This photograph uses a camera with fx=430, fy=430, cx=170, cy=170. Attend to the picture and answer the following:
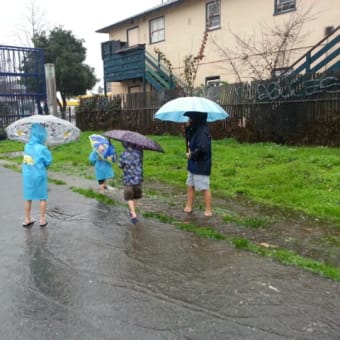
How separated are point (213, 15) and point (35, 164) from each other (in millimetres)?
17046

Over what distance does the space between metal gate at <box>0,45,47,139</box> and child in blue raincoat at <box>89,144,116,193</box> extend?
13623 millimetres

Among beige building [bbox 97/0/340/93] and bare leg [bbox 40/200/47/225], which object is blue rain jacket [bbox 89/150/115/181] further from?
beige building [bbox 97/0/340/93]

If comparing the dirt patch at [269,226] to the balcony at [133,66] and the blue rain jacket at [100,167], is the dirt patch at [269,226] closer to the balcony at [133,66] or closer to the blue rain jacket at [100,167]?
the blue rain jacket at [100,167]

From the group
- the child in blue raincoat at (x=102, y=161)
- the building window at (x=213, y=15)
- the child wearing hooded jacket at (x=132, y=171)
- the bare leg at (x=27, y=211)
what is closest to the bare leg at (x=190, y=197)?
the child wearing hooded jacket at (x=132, y=171)

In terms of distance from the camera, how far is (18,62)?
67.2 feet

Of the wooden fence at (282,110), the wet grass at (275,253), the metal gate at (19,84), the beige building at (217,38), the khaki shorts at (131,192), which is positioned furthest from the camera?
the metal gate at (19,84)

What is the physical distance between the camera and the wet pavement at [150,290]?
327 cm

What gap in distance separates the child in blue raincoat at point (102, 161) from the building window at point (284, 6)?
1261cm

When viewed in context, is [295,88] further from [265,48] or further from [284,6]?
[284,6]

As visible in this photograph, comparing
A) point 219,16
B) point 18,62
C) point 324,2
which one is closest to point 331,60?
point 324,2

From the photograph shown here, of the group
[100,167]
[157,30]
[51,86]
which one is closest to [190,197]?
[100,167]

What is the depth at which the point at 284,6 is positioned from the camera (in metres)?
17.7

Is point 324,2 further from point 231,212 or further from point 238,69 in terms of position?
point 231,212

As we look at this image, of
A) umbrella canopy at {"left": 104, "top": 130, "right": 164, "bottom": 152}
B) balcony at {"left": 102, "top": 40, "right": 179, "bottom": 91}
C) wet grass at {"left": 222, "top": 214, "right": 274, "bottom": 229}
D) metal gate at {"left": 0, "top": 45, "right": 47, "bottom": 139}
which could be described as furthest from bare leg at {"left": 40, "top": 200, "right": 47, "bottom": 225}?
balcony at {"left": 102, "top": 40, "right": 179, "bottom": 91}
